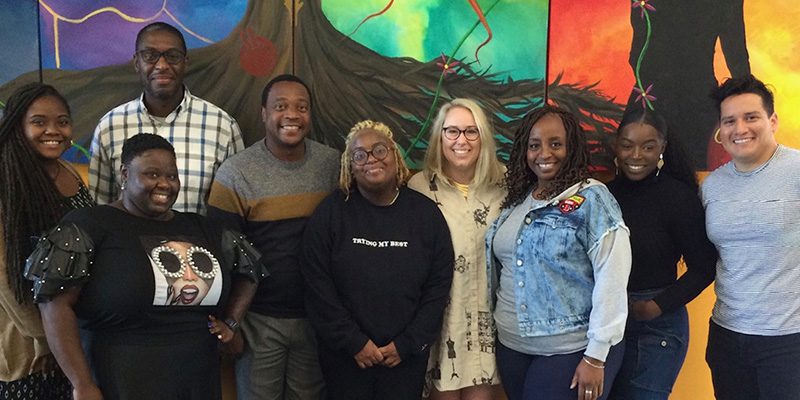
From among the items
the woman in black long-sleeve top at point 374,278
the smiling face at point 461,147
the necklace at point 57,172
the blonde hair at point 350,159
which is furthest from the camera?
the smiling face at point 461,147

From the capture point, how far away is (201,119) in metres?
2.50

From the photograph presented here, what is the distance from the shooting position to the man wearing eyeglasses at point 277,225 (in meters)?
2.23

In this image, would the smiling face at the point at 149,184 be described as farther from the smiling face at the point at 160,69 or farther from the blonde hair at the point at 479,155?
the blonde hair at the point at 479,155

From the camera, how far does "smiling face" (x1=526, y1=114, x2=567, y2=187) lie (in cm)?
A: 203

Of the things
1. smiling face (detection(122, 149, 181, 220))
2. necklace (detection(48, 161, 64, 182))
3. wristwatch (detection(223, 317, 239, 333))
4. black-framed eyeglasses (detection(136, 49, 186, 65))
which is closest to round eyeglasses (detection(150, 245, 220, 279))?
smiling face (detection(122, 149, 181, 220))

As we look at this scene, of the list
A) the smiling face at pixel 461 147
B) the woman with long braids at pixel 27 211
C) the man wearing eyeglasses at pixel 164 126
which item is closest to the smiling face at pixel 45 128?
the woman with long braids at pixel 27 211

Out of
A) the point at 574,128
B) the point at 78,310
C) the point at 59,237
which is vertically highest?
the point at 574,128

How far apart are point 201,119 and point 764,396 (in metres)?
2.38

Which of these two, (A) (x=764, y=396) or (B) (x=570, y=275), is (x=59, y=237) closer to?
(B) (x=570, y=275)

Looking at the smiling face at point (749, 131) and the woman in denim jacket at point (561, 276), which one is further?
the smiling face at point (749, 131)

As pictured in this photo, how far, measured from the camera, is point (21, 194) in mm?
1854

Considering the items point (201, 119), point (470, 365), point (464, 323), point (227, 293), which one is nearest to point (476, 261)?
point (464, 323)

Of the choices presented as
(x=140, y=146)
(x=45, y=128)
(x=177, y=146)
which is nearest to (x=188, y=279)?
(x=140, y=146)

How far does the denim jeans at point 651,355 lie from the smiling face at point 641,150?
0.46m
